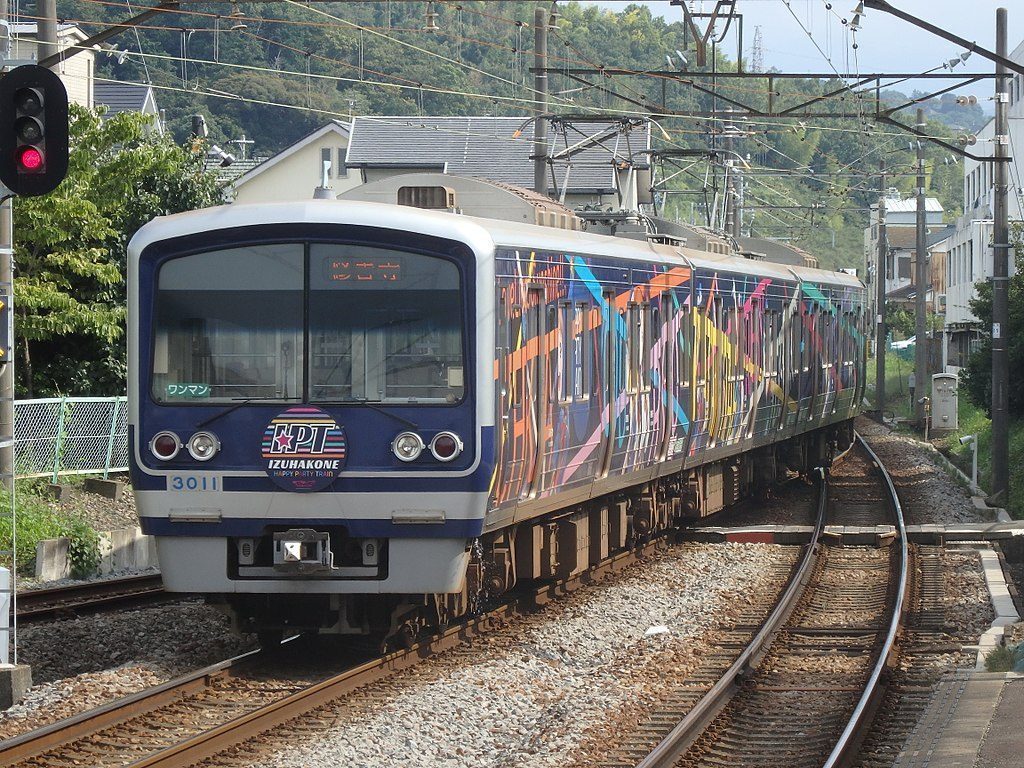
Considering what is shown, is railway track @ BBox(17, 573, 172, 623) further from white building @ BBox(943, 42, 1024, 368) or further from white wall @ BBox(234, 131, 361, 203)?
white wall @ BBox(234, 131, 361, 203)

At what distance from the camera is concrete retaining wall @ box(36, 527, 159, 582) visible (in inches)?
571

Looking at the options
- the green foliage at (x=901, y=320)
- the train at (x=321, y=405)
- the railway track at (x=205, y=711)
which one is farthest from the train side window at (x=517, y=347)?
the green foliage at (x=901, y=320)

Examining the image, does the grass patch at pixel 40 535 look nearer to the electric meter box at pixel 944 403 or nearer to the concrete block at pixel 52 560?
the concrete block at pixel 52 560

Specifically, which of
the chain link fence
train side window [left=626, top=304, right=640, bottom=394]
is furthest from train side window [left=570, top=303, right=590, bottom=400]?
the chain link fence

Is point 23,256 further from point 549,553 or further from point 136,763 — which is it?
point 136,763

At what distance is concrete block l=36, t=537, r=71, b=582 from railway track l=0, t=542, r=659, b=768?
465cm

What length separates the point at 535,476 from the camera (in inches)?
437

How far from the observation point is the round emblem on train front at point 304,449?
9.62m

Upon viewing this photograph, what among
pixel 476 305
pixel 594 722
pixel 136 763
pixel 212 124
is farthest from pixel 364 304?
pixel 212 124

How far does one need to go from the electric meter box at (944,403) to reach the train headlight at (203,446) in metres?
26.7

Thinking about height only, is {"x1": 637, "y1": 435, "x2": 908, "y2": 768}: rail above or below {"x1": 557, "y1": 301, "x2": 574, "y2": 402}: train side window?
below

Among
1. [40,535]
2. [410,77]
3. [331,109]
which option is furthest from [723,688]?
[331,109]

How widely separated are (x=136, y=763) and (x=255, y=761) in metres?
0.65

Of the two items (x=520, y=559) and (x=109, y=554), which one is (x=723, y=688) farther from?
(x=109, y=554)
